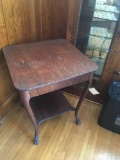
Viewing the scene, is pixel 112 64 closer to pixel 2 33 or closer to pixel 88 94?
pixel 88 94

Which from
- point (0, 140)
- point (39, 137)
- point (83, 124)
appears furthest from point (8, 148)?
point (83, 124)

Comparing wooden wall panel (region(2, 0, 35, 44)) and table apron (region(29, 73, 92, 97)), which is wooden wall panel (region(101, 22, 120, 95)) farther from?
wooden wall panel (region(2, 0, 35, 44))

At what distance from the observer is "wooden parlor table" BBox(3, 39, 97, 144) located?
91cm

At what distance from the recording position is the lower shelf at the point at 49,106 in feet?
4.42

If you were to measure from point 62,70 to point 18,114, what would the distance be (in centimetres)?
86

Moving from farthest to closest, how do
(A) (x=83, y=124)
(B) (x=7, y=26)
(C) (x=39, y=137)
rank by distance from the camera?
1. (A) (x=83, y=124)
2. (C) (x=39, y=137)
3. (B) (x=7, y=26)

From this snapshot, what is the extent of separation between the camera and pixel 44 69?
997 mm

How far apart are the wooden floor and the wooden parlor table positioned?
12 cm

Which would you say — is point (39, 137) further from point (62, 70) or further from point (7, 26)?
point (7, 26)

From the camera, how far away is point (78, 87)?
5.59ft

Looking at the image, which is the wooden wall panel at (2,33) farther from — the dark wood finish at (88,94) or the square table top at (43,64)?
the dark wood finish at (88,94)

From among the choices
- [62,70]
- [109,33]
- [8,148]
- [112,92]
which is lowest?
[8,148]

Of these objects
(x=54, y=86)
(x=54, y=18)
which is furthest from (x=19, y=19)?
(x=54, y=86)

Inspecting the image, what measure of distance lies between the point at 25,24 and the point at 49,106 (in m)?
0.81
